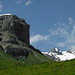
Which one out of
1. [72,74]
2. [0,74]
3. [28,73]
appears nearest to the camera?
[72,74]

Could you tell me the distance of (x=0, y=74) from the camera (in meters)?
38.1

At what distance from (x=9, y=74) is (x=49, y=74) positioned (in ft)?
25.7

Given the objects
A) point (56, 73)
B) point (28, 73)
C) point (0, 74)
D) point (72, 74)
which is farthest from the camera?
point (0, 74)

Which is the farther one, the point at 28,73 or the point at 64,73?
the point at 28,73

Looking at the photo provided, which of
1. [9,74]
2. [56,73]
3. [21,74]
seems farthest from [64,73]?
[9,74]

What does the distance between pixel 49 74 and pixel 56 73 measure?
3.58 feet

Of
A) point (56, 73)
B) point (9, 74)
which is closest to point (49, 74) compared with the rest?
point (56, 73)

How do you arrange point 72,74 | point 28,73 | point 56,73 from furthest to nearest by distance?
point 28,73 < point 56,73 < point 72,74

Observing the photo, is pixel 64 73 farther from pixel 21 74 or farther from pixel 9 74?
pixel 9 74

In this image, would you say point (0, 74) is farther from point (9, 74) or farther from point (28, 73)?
point (28, 73)

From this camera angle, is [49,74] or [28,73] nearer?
[49,74]

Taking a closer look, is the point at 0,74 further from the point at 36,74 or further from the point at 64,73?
the point at 64,73

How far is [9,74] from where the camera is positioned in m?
37.1

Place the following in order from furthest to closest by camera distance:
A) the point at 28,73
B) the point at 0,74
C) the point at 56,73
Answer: the point at 0,74
the point at 28,73
the point at 56,73
